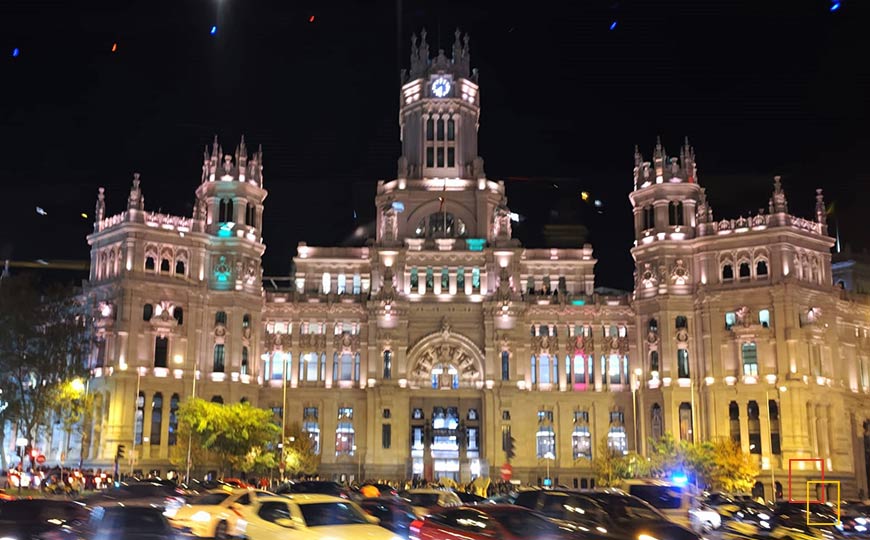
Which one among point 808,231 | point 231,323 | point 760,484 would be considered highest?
point 808,231

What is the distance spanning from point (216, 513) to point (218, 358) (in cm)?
7498

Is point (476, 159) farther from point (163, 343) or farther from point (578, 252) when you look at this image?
point (163, 343)

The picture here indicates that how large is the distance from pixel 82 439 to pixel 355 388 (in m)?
28.7

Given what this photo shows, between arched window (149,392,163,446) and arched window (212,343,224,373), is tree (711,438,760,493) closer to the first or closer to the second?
arched window (212,343,224,373)

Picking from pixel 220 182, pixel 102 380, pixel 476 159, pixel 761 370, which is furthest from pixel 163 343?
pixel 761 370

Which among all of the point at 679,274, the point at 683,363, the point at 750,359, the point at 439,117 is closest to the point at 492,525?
the point at 750,359

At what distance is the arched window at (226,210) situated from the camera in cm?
11212

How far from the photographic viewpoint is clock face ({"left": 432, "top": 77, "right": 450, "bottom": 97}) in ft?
415

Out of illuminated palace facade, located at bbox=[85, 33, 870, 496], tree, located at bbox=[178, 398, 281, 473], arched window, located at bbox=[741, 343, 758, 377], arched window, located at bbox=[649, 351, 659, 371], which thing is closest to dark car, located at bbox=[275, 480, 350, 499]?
tree, located at bbox=[178, 398, 281, 473]

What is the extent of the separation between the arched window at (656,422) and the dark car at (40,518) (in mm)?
84260

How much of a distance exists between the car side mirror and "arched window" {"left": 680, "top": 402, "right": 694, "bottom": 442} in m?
81.0

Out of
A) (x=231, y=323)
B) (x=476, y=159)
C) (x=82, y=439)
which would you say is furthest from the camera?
(x=476, y=159)

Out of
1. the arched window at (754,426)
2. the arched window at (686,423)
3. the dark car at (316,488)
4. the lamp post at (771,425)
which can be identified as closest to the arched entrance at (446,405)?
the arched window at (686,423)

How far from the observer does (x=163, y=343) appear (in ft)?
342
